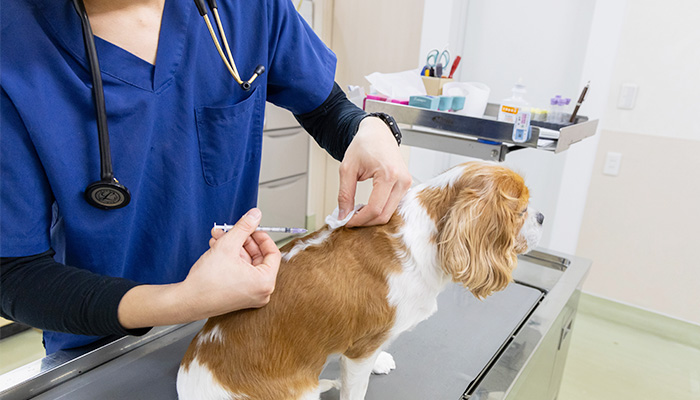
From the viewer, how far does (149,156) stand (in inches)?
33.2

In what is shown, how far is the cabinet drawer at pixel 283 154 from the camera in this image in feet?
11.3

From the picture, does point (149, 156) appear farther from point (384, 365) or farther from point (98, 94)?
point (384, 365)

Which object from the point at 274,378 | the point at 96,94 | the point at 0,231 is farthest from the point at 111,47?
the point at 274,378

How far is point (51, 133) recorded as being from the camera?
70cm

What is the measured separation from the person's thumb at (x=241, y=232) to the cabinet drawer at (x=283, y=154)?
8.63 feet

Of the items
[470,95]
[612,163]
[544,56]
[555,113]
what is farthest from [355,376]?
[544,56]

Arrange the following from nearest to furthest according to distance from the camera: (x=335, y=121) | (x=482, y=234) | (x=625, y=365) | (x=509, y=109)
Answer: (x=482, y=234) → (x=335, y=121) → (x=509, y=109) → (x=625, y=365)

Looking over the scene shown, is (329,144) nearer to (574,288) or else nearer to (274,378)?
(274,378)

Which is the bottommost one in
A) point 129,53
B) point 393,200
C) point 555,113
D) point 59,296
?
point 59,296

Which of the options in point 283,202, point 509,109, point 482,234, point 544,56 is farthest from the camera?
point 283,202

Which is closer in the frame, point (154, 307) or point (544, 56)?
point (154, 307)

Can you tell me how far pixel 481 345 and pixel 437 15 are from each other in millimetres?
2431

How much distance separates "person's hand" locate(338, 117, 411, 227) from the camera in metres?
0.88

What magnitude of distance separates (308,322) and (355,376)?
0.15 m
